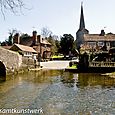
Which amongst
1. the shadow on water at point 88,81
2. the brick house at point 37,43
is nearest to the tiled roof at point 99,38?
the brick house at point 37,43

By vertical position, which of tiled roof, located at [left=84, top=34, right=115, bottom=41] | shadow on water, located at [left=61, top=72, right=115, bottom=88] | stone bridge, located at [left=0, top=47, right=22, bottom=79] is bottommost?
shadow on water, located at [left=61, top=72, right=115, bottom=88]

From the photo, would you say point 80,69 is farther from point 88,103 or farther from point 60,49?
point 60,49

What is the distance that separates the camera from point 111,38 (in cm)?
9700

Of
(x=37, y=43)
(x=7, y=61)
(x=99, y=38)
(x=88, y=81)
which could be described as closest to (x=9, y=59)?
(x=7, y=61)

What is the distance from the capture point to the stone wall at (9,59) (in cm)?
3538

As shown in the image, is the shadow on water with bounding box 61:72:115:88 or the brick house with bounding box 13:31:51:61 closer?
the shadow on water with bounding box 61:72:115:88

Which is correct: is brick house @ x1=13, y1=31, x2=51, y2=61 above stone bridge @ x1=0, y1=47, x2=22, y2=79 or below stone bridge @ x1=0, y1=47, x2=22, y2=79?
above

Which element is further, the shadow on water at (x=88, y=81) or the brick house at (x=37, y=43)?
the brick house at (x=37, y=43)

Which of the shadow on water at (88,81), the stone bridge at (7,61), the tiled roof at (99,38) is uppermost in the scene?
the tiled roof at (99,38)

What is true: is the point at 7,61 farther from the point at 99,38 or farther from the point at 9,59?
the point at 99,38

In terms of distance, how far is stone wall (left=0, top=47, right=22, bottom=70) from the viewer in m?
35.4

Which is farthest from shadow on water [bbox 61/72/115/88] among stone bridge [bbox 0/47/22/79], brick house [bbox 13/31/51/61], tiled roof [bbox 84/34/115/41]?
tiled roof [bbox 84/34/115/41]

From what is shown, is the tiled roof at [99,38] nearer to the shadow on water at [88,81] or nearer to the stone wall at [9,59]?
the stone wall at [9,59]

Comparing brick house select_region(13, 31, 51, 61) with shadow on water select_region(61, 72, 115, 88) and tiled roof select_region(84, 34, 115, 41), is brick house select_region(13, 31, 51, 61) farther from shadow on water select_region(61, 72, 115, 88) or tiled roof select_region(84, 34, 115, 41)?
shadow on water select_region(61, 72, 115, 88)
